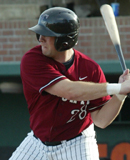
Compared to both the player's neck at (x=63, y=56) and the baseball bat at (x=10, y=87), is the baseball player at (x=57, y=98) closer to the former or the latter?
the player's neck at (x=63, y=56)

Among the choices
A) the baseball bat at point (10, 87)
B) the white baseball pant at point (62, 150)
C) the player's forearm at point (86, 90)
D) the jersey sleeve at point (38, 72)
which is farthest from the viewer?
the baseball bat at point (10, 87)

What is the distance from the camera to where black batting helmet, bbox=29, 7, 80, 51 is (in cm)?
373

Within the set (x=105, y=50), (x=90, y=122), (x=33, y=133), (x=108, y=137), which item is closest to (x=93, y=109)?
(x=90, y=122)

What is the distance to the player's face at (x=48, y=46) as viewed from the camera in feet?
12.2

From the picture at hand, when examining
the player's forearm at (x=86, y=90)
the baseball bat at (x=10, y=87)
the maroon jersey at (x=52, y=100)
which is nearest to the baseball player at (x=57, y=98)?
the maroon jersey at (x=52, y=100)

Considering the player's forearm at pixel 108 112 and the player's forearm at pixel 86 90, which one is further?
the player's forearm at pixel 108 112

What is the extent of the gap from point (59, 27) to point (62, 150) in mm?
1065

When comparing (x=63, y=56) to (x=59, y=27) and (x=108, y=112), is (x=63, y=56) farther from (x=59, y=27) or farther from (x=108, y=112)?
(x=108, y=112)

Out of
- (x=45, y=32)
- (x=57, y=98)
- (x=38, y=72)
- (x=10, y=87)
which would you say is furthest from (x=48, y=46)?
(x=10, y=87)

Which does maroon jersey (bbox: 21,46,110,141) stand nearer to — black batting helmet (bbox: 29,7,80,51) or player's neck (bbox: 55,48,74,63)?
player's neck (bbox: 55,48,74,63)

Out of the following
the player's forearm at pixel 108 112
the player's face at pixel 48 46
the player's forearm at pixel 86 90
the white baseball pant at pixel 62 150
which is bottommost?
the white baseball pant at pixel 62 150

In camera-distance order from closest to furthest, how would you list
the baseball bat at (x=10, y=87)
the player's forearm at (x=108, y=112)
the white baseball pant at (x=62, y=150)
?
the white baseball pant at (x=62, y=150) → the player's forearm at (x=108, y=112) → the baseball bat at (x=10, y=87)

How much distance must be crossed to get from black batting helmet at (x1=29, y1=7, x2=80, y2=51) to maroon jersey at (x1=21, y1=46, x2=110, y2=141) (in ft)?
0.60

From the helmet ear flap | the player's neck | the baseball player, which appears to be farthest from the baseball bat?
the helmet ear flap
